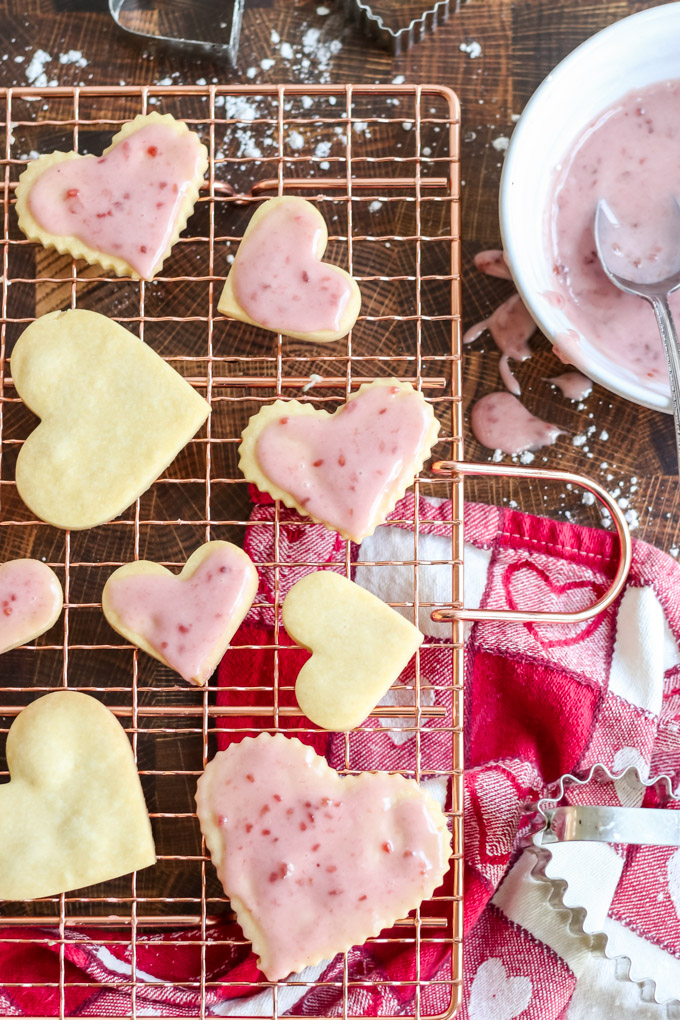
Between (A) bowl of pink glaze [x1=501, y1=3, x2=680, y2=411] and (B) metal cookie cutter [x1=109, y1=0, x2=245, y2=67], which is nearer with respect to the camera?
(A) bowl of pink glaze [x1=501, y1=3, x2=680, y2=411]

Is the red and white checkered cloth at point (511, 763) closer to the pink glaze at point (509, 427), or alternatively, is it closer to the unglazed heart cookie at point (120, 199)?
the pink glaze at point (509, 427)

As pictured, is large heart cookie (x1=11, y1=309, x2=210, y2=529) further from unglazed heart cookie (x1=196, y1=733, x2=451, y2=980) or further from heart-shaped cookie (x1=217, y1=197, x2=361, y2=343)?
unglazed heart cookie (x1=196, y1=733, x2=451, y2=980)

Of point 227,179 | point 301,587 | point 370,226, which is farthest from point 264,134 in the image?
point 301,587

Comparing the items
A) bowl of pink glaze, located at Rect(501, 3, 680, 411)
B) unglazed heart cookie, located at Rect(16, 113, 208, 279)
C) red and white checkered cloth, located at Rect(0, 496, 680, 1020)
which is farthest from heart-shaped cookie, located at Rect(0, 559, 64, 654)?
bowl of pink glaze, located at Rect(501, 3, 680, 411)

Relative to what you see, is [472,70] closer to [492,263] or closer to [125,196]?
[492,263]

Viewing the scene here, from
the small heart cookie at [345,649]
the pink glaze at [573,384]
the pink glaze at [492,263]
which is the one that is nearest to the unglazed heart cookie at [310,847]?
the small heart cookie at [345,649]

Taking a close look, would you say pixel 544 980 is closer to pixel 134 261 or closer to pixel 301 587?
pixel 301 587
